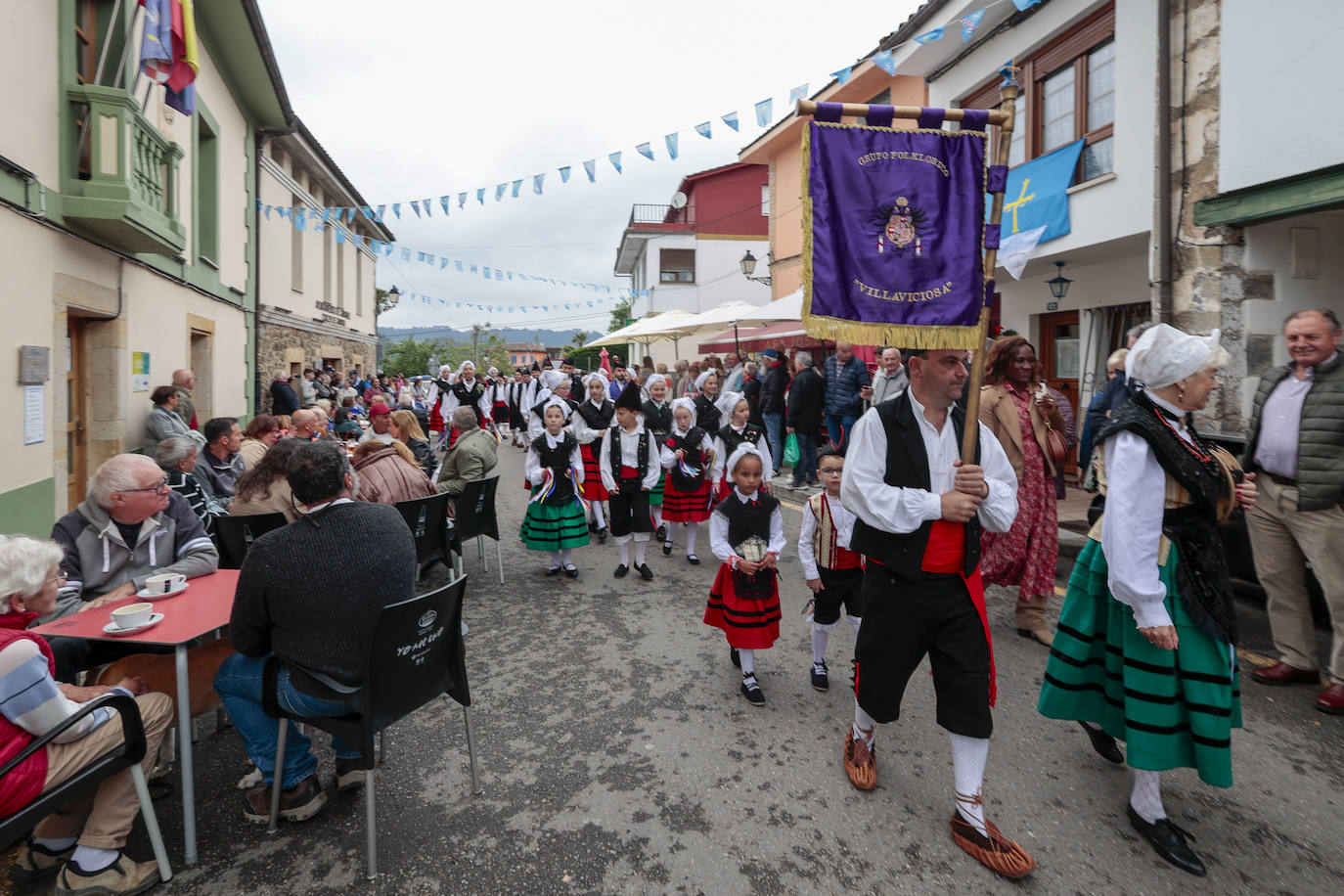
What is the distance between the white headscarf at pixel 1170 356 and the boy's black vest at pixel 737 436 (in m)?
3.75

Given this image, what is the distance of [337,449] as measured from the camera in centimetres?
275

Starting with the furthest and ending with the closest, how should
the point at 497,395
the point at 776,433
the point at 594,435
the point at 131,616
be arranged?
the point at 497,395
the point at 776,433
the point at 594,435
the point at 131,616

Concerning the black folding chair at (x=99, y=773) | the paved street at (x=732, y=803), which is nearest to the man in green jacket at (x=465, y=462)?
the paved street at (x=732, y=803)

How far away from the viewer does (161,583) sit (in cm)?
316

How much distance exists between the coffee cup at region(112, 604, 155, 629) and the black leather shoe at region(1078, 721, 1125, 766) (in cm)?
396

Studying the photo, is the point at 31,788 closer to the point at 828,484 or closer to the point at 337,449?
the point at 337,449

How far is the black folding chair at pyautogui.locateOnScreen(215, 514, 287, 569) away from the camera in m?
3.94

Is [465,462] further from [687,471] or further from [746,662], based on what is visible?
[746,662]

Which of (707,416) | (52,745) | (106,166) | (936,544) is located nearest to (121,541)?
(52,745)

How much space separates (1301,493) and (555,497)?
4960 millimetres

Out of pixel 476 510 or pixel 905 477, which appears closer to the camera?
pixel 905 477

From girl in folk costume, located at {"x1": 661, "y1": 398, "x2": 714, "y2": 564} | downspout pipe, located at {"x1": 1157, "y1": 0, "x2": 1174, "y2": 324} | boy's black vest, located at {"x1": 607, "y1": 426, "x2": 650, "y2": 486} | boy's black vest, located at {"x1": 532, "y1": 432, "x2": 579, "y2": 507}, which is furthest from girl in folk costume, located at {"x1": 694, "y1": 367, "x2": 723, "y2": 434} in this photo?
downspout pipe, located at {"x1": 1157, "y1": 0, "x2": 1174, "y2": 324}

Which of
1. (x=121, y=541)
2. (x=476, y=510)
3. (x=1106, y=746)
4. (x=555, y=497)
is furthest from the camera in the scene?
(x=555, y=497)

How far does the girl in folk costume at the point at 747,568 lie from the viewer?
155 inches
